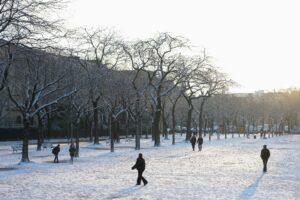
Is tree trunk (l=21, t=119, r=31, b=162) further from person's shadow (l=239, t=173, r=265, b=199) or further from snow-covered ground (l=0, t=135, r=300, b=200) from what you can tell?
person's shadow (l=239, t=173, r=265, b=199)

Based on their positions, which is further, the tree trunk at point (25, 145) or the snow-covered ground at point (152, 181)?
the tree trunk at point (25, 145)

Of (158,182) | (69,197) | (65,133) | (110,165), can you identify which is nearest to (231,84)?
(65,133)

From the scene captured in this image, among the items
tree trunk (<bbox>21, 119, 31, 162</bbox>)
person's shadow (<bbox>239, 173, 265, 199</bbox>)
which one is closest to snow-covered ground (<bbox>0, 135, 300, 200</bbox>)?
person's shadow (<bbox>239, 173, 265, 199</bbox>)

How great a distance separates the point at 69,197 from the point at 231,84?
60250 millimetres

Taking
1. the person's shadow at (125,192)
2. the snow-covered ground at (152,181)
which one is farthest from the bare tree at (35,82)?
the person's shadow at (125,192)

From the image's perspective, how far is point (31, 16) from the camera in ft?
65.5

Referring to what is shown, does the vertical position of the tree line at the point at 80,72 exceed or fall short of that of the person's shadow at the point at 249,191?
it exceeds it

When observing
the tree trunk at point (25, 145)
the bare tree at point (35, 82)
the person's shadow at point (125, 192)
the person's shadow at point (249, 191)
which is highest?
the bare tree at point (35, 82)

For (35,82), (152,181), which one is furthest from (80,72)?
(152,181)

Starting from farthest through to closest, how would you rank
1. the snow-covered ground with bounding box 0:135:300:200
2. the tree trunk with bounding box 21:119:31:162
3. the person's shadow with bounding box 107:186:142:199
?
the tree trunk with bounding box 21:119:31:162 < the snow-covered ground with bounding box 0:135:300:200 < the person's shadow with bounding box 107:186:142:199

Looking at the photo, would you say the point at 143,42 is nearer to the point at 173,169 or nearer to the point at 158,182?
the point at 173,169

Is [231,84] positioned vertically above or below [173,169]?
above

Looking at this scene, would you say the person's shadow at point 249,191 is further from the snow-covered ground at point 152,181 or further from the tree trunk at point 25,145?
the tree trunk at point 25,145

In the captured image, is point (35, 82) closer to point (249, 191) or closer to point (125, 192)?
point (125, 192)
